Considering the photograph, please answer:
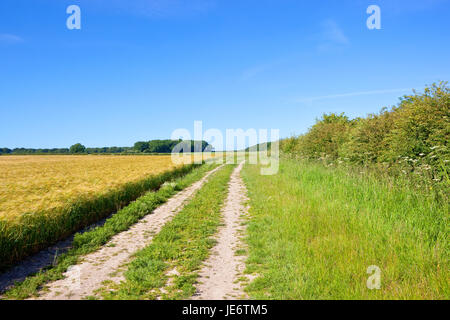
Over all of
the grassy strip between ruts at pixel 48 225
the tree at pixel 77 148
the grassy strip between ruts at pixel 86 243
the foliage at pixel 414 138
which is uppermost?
the tree at pixel 77 148

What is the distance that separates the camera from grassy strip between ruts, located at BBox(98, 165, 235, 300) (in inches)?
176

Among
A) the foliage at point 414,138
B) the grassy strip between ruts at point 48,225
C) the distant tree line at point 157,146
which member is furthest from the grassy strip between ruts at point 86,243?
the distant tree line at point 157,146

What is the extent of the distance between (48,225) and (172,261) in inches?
163

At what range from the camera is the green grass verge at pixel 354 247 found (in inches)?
160

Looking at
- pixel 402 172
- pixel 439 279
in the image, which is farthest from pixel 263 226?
pixel 402 172

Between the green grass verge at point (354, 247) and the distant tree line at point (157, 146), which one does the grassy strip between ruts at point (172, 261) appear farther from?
the distant tree line at point (157, 146)

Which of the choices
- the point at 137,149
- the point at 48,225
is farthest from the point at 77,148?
the point at 48,225

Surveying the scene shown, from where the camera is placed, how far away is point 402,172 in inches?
362

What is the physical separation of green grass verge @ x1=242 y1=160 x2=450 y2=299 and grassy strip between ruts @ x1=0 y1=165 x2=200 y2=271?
562 cm

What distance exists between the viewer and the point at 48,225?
A: 7312 millimetres

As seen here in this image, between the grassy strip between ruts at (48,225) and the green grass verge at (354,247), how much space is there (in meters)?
5.62

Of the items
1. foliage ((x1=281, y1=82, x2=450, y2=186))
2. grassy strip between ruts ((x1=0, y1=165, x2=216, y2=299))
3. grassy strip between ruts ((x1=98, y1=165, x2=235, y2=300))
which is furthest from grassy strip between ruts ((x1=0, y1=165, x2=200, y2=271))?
foliage ((x1=281, y1=82, x2=450, y2=186))

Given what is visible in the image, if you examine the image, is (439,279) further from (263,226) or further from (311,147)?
(311,147)

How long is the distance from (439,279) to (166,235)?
20.3ft
